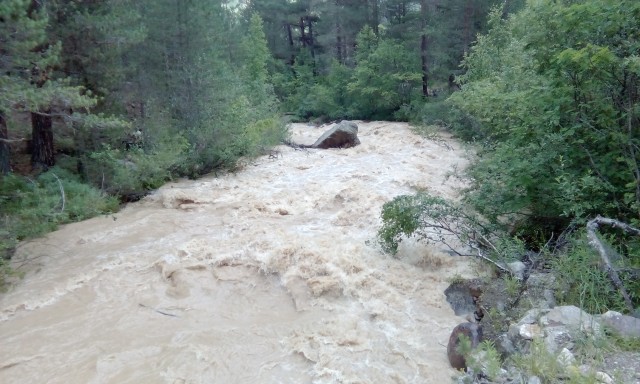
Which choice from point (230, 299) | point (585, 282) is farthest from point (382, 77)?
point (585, 282)

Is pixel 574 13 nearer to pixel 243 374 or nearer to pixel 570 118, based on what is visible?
pixel 570 118

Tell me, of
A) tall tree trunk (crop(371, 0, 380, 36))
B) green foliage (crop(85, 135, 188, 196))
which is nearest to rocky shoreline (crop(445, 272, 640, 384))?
green foliage (crop(85, 135, 188, 196))

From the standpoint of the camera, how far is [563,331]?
4508 mm

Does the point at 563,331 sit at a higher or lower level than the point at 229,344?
higher

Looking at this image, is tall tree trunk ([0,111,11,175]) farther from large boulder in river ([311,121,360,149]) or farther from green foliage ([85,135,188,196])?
large boulder in river ([311,121,360,149])

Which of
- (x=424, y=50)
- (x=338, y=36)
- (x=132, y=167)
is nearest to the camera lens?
(x=132, y=167)

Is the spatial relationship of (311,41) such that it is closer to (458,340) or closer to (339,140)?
(339,140)

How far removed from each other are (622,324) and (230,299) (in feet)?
16.2

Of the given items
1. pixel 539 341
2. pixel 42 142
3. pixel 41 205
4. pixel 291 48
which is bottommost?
pixel 539 341

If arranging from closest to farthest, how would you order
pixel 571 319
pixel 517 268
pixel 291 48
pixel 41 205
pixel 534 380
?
1. pixel 534 380
2. pixel 571 319
3. pixel 517 268
4. pixel 41 205
5. pixel 291 48

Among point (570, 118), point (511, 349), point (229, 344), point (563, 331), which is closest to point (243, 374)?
point (229, 344)

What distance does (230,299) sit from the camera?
6.90 m

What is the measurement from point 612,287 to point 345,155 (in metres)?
11.9

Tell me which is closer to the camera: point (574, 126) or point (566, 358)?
point (566, 358)
